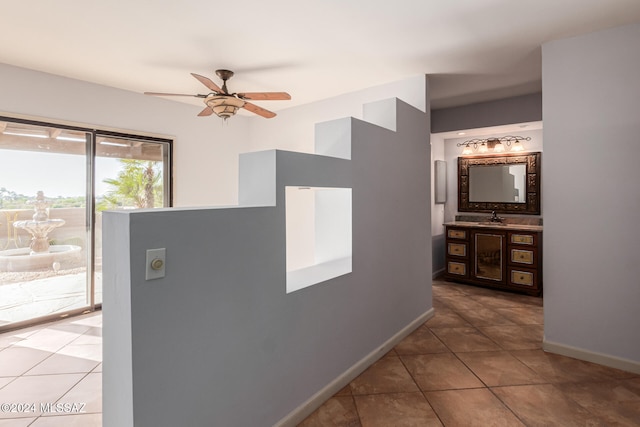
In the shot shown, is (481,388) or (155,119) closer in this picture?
(481,388)

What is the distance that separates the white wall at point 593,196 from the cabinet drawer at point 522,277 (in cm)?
174

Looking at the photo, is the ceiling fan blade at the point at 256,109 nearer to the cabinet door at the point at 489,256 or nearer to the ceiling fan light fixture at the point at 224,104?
the ceiling fan light fixture at the point at 224,104

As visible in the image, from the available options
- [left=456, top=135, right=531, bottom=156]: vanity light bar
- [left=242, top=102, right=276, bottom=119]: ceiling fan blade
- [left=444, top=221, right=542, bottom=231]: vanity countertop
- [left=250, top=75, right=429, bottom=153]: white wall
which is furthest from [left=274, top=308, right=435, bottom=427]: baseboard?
[left=456, top=135, right=531, bottom=156]: vanity light bar

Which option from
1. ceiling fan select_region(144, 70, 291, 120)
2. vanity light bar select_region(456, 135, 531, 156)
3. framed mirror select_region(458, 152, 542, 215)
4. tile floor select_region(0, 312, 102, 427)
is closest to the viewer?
tile floor select_region(0, 312, 102, 427)

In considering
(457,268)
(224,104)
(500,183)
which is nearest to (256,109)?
(224,104)

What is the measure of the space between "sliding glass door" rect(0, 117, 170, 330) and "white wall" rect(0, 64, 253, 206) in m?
0.16

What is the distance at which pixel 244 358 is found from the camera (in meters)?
1.64

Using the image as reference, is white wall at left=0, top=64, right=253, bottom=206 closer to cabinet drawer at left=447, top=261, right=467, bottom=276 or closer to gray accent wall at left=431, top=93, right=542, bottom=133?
gray accent wall at left=431, top=93, right=542, bottom=133

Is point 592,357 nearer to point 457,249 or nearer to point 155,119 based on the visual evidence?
point 457,249

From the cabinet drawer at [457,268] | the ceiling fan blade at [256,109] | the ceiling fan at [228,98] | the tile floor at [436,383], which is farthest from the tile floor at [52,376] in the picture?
the cabinet drawer at [457,268]

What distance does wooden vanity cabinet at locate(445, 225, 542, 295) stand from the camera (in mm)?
4344

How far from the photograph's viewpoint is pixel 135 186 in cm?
418

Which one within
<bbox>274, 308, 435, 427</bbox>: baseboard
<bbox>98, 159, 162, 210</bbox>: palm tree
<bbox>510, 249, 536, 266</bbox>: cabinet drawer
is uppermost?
<bbox>98, 159, 162, 210</bbox>: palm tree

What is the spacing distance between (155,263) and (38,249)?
128 inches
